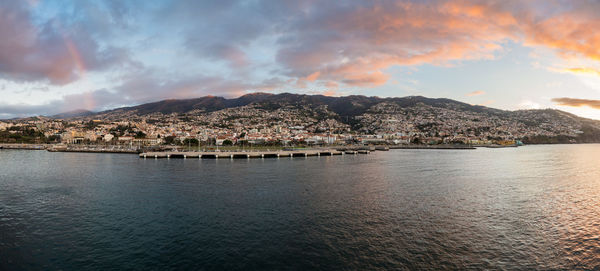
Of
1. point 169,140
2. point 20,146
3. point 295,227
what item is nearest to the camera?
point 295,227

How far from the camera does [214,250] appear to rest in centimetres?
1334

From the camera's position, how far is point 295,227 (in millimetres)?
16641

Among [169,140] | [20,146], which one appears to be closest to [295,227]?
[169,140]

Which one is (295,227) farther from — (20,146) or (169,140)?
(20,146)

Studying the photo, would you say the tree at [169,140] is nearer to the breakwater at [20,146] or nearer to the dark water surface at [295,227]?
the breakwater at [20,146]

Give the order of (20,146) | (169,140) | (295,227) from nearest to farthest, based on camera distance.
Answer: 1. (295,227)
2. (20,146)
3. (169,140)

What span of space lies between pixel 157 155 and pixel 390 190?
59.5 metres

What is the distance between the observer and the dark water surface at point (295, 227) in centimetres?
1239

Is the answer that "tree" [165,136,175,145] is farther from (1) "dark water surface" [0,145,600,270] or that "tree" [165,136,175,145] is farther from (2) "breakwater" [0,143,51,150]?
(1) "dark water surface" [0,145,600,270]

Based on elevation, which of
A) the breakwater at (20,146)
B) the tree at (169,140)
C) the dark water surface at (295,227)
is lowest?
the dark water surface at (295,227)

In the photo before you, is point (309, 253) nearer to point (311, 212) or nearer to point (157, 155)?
point (311, 212)

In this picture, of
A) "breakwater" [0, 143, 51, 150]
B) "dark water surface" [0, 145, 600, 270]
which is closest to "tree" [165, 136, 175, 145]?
"breakwater" [0, 143, 51, 150]

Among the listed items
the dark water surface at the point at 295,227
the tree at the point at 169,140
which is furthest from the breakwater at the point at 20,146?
the dark water surface at the point at 295,227

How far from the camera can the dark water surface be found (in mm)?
12391
